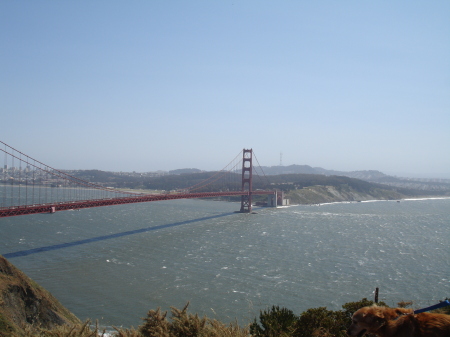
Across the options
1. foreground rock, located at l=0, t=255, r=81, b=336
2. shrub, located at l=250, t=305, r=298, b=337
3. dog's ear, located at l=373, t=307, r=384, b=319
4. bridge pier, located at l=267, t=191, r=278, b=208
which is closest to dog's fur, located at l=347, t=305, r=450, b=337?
dog's ear, located at l=373, t=307, r=384, b=319

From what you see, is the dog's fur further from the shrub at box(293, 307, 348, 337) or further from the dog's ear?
the shrub at box(293, 307, 348, 337)

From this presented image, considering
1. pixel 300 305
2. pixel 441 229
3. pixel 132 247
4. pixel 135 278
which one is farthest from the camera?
pixel 441 229

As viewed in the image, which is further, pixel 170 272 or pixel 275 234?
pixel 275 234

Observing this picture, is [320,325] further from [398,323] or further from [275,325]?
[398,323]

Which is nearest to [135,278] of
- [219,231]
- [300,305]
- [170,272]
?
[170,272]

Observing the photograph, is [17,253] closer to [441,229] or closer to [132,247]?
[132,247]

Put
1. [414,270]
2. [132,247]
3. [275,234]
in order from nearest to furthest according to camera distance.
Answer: [414,270] → [132,247] → [275,234]

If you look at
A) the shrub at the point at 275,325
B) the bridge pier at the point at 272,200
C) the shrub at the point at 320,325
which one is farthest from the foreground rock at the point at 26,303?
the bridge pier at the point at 272,200
